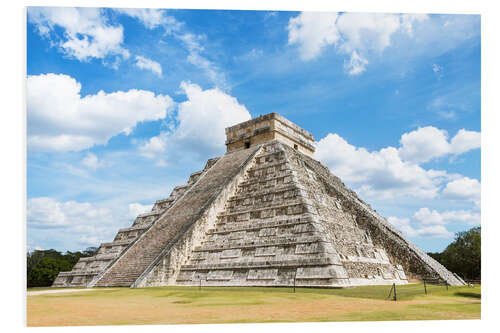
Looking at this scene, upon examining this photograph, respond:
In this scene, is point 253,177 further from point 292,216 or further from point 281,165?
point 292,216

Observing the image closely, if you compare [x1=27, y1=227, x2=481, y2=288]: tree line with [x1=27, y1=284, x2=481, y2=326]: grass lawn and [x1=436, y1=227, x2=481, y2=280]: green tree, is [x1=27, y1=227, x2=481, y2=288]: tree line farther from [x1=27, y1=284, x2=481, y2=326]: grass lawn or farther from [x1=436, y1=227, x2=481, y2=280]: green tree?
[x1=27, y1=284, x2=481, y2=326]: grass lawn

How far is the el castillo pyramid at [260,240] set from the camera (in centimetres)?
1262

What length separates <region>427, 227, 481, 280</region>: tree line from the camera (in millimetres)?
25891

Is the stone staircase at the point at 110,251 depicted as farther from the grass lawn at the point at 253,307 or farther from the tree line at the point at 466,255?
the tree line at the point at 466,255

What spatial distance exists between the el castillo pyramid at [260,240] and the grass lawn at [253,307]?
203 cm

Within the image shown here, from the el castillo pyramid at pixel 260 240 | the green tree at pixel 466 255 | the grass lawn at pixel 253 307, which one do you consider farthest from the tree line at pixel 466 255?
the grass lawn at pixel 253 307

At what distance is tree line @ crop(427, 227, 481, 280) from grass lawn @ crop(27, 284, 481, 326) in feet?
57.9

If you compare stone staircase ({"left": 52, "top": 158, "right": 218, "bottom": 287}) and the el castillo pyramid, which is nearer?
the el castillo pyramid

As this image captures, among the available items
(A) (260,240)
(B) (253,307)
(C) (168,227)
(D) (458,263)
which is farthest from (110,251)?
(D) (458,263)

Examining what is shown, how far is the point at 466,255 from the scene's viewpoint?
2628 cm

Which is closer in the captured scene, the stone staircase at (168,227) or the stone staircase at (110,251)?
the stone staircase at (168,227)

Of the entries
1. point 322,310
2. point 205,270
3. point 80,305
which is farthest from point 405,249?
point 80,305

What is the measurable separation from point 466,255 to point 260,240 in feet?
60.6

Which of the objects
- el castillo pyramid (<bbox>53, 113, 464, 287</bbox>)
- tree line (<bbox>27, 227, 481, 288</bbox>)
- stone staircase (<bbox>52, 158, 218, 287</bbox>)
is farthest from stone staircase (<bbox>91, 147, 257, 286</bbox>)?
tree line (<bbox>27, 227, 481, 288</bbox>)
